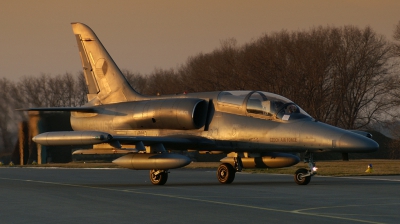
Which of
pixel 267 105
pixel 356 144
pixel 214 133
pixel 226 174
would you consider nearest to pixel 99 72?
pixel 214 133

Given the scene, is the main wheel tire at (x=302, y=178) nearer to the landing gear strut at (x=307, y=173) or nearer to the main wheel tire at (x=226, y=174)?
the landing gear strut at (x=307, y=173)

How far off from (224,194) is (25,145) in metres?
50.1

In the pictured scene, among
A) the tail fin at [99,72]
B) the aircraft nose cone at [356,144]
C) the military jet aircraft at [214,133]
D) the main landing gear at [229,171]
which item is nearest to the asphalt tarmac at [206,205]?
the aircraft nose cone at [356,144]

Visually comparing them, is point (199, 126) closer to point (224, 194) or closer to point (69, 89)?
point (224, 194)

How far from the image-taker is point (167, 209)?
51.2 ft

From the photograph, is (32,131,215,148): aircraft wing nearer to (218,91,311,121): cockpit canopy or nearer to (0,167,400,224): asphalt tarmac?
(0,167,400,224): asphalt tarmac

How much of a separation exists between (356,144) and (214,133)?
4.99 m

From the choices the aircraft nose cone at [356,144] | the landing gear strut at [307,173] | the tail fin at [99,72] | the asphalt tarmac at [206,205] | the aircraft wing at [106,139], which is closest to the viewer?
the asphalt tarmac at [206,205]

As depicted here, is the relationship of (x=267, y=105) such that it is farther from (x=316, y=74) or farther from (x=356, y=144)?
(x=316, y=74)

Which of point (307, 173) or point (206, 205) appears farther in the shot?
point (307, 173)

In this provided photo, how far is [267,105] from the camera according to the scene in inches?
947

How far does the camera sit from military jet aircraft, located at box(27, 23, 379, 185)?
2305 cm

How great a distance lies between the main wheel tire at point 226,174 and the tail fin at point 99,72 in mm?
4479

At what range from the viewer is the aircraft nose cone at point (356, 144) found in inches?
868
